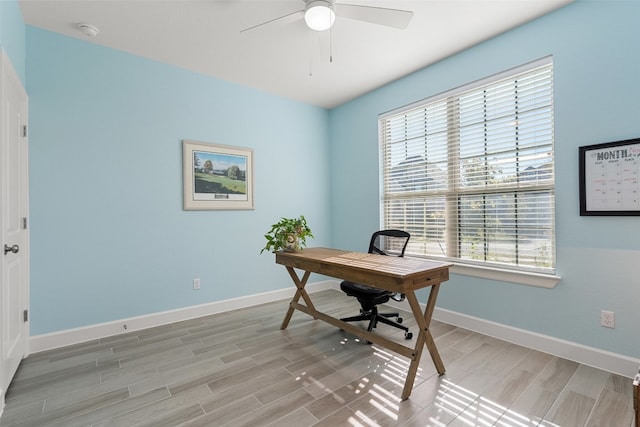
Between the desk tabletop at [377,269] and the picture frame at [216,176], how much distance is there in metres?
1.37

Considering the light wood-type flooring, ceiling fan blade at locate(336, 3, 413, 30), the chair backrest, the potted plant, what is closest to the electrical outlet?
the light wood-type flooring

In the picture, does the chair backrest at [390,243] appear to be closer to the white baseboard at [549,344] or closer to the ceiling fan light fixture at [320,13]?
the white baseboard at [549,344]

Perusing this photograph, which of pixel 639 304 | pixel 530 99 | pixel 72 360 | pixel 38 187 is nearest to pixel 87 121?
pixel 38 187

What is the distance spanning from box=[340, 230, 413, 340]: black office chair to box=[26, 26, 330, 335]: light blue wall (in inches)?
60.6

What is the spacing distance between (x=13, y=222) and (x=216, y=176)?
187cm

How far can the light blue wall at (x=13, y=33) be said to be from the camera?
1979 mm

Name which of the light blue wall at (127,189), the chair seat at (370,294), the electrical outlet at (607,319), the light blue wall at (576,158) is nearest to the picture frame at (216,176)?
the light blue wall at (127,189)

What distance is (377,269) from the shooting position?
2113 millimetres

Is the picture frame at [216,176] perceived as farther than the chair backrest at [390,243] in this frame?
Yes

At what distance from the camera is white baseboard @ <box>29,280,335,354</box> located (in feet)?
8.95

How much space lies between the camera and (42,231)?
2725mm

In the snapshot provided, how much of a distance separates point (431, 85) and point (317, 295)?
3134 mm

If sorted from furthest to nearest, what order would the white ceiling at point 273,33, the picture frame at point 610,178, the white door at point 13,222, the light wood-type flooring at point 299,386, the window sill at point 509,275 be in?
the window sill at point 509,275
the white ceiling at point 273,33
the picture frame at point 610,178
the white door at point 13,222
the light wood-type flooring at point 299,386

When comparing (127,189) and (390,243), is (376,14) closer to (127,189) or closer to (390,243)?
(390,243)
